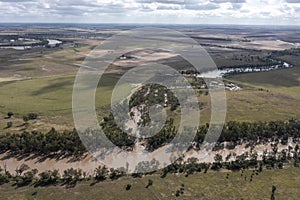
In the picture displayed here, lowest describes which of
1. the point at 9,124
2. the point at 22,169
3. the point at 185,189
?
the point at 185,189

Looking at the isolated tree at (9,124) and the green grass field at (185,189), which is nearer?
the green grass field at (185,189)

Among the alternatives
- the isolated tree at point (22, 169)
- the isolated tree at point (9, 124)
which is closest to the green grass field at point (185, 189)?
the isolated tree at point (22, 169)

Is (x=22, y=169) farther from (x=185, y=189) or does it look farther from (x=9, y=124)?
(x=185, y=189)

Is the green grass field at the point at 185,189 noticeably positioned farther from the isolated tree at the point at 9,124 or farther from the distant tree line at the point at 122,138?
the isolated tree at the point at 9,124

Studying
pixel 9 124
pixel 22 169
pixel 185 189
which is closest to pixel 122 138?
pixel 22 169

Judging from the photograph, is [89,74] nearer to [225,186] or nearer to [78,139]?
[78,139]

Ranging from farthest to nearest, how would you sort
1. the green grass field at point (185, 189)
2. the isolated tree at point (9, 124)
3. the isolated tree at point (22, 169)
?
the isolated tree at point (9, 124), the isolated tree at point (22, 169), the green grass field at point (185, 189)

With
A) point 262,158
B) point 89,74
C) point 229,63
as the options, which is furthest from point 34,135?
point 229,63

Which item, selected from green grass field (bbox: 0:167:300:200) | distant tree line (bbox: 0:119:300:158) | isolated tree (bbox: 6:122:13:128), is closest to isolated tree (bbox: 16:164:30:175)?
green grass field (bbox: 0:167:300:200)
